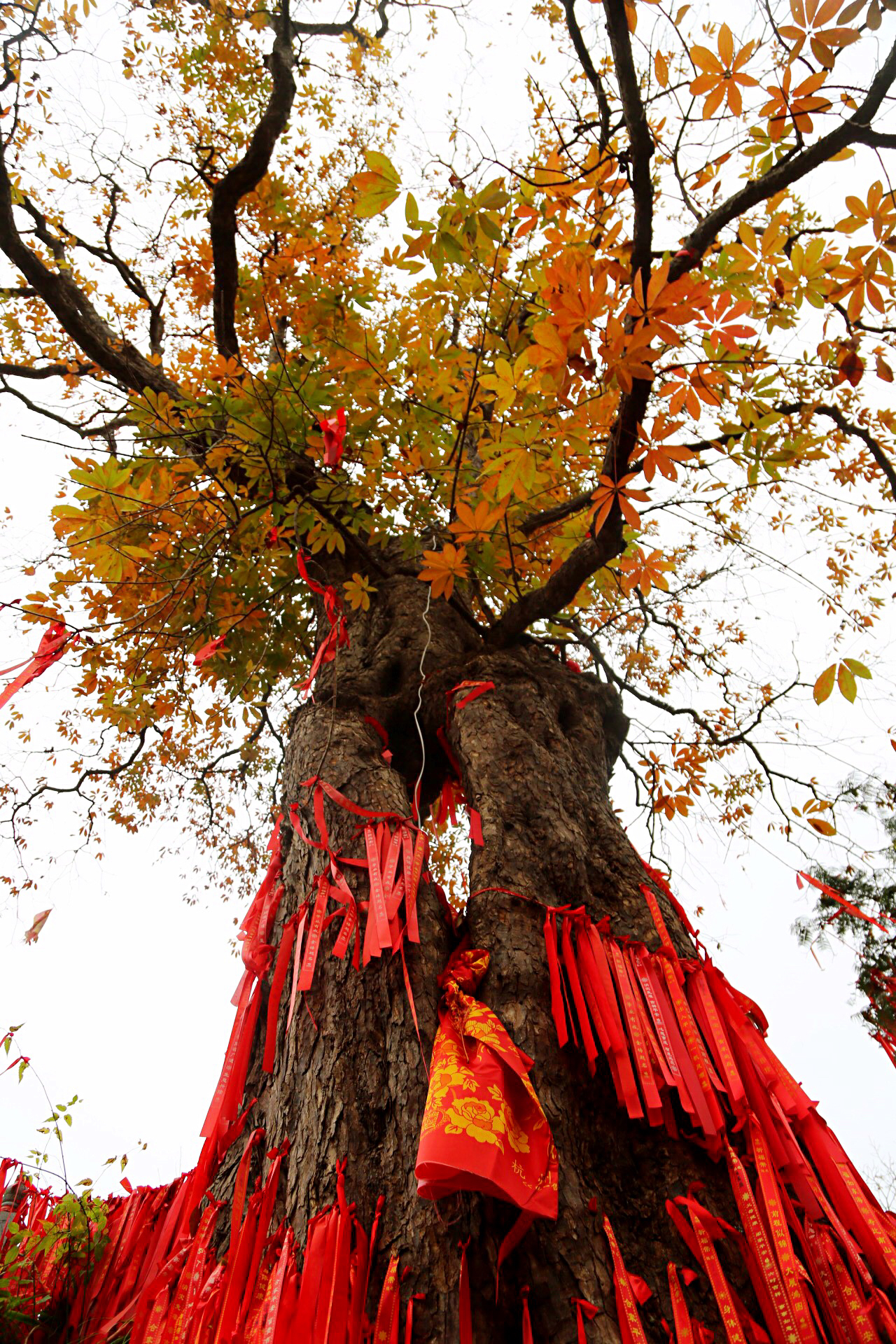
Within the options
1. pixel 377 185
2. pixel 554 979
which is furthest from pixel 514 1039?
pixel 377 185

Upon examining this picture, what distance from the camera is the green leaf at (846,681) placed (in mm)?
1264

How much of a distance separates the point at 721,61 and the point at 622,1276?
226 cm

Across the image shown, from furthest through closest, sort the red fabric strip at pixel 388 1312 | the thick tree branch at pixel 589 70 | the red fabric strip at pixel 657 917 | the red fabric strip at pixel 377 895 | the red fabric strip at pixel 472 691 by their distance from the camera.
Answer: the red fabric strip at pixel 472 691, the thick tree branch at pixel 589 70, the red fabric strip at pixel 657 917, the red fabric strip at pixel 377 895, the red fabric strip at pixel 388 1312

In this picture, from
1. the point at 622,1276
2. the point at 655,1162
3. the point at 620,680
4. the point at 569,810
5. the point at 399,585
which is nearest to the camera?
the point at 622,1276

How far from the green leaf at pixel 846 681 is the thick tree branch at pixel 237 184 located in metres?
2.93

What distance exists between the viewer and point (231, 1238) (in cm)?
129

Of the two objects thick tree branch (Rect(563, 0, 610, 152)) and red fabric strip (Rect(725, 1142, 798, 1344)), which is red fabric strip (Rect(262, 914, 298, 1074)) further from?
thick tree branch (Rect(563, 0, 610, 152))

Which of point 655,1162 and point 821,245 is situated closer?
point 655,1162

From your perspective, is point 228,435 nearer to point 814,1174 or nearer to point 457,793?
point 457,793

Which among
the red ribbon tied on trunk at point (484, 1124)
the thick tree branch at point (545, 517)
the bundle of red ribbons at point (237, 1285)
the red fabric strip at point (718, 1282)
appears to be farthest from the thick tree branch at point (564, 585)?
the bundle of red ribbons at point (237, 1285)

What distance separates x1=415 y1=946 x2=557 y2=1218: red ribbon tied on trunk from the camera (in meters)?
1.12

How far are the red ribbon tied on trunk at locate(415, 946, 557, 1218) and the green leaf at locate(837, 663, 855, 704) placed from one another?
0.95 metres

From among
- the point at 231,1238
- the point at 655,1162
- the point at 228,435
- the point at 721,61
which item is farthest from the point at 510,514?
the point at 231,1238

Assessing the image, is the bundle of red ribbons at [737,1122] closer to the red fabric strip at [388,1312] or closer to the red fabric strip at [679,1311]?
the red fabric strip at [679,1311]
